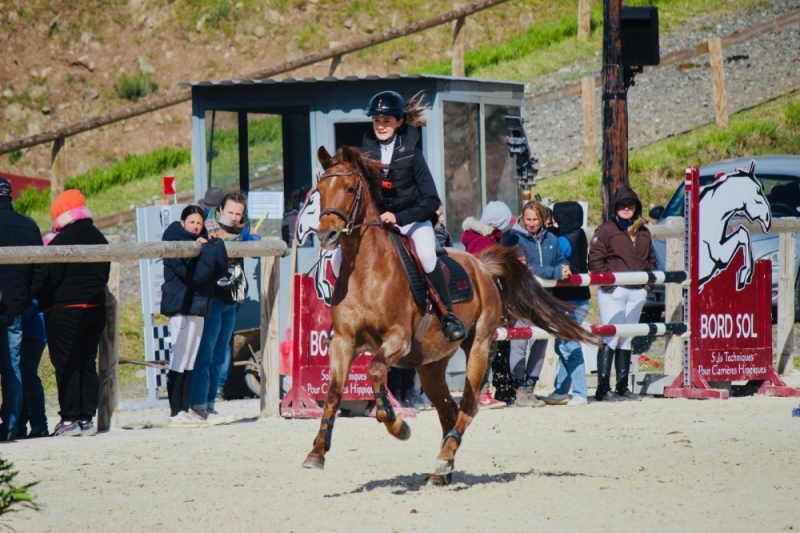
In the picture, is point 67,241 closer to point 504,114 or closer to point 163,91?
point 504,114

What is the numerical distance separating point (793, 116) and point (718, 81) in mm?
1913

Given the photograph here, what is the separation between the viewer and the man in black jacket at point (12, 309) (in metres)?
9.29

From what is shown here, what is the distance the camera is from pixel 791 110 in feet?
75.3

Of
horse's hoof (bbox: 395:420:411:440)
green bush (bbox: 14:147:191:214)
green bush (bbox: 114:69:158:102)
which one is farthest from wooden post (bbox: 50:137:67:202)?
green bush (bbox: 114:69:158:102)

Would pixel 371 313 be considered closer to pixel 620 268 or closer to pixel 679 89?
pixel 620 268

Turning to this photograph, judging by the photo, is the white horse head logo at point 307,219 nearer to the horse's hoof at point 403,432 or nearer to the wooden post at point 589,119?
the horse's hoof at point 403,432

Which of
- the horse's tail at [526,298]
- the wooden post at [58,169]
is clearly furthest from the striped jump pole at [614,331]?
the wooden post at [58,169]

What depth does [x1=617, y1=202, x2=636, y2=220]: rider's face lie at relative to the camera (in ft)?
39.0

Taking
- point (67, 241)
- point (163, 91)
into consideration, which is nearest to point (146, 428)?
point (67, 241)

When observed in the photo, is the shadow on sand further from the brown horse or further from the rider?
the rider

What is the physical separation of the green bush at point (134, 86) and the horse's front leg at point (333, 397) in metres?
21.4

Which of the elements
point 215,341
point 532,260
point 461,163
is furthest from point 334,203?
point 461,163

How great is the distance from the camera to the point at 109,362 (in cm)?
998

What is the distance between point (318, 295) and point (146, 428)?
6.10ft
